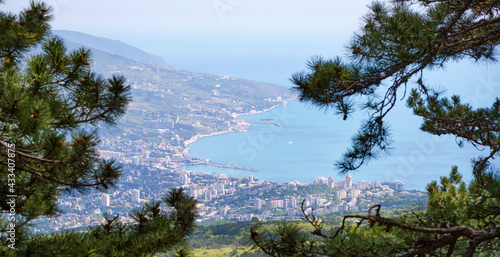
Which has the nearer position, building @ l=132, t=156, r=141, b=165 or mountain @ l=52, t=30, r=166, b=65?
building @ l=132, t=156, r=141, b=165

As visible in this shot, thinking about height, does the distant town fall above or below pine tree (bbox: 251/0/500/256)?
below

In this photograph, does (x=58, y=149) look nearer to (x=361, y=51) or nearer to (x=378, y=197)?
(x=361, y=51)

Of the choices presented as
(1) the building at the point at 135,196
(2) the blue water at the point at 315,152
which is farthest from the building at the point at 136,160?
(1) the building at the point at 135,196

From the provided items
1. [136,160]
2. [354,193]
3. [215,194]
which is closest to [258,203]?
[215,194]

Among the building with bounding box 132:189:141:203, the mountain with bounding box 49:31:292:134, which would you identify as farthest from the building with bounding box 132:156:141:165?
the mountain with bounding box 49:31:292:134

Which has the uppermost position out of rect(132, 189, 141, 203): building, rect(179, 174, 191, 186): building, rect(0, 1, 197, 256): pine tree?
rect(0, 1, 197, 256): pine tree

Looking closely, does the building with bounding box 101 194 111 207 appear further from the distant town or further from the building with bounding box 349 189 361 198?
the building with bounding box 349 189 361 198
